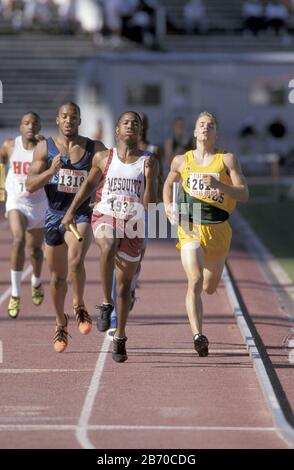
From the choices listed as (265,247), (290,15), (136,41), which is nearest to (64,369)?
(265,247)

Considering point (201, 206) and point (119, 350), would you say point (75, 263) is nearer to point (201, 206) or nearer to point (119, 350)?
point (119, 350)

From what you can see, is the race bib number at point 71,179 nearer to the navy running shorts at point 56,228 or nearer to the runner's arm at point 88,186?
the navy running shorts at point 56,228

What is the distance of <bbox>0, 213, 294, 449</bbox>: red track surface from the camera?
966cm

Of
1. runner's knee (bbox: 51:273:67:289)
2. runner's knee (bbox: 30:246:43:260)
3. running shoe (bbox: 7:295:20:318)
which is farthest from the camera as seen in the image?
runner's knee (bbox: 30:246:43:260)

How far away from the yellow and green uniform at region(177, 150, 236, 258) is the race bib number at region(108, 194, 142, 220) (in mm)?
643

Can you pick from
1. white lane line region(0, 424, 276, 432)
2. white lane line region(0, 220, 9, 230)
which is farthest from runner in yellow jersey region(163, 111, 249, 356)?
white lane line region(0, 220, 9, 230)

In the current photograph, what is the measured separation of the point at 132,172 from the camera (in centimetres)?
1225

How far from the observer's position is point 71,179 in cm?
1286

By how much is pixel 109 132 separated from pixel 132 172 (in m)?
32.2

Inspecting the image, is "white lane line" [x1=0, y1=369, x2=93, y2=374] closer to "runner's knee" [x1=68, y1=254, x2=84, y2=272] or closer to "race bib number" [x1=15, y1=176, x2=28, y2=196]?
"runner's knee" [x1=68, y1=254, x2=84, y2=272]

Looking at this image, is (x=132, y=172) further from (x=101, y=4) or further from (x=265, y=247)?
(x=101, y=4)

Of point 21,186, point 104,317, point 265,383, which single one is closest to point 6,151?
point 21,186

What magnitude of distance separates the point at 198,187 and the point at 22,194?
3521 mm

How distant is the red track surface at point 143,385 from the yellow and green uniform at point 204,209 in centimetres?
107
